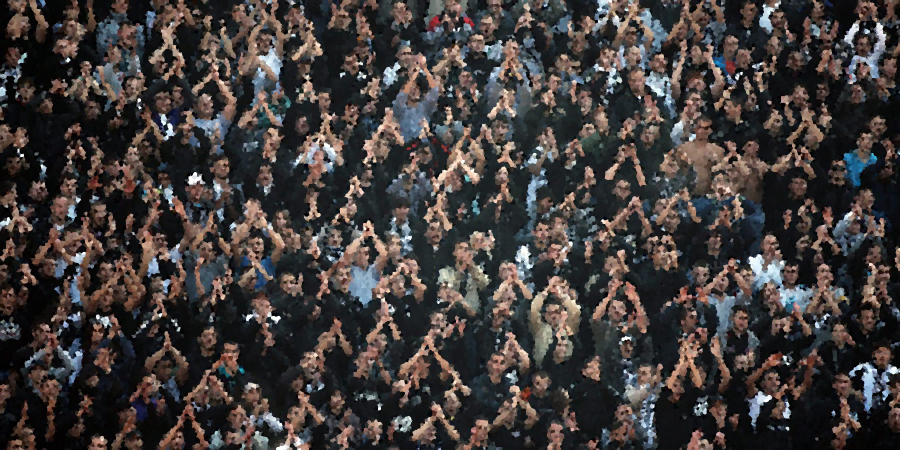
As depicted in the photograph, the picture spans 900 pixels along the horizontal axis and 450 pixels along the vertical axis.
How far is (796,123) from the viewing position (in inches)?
64.8

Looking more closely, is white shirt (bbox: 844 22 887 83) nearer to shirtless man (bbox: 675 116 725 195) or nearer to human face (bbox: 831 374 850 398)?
shirtless man (bbox: 675 116 725 195)

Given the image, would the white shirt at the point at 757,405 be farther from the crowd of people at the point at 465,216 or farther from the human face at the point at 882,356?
the human face at the point at 882,356

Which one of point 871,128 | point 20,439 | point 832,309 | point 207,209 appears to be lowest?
point 20,439

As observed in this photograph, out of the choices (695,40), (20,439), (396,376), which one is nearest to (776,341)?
(695,40)

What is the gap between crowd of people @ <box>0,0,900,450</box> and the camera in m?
1.58

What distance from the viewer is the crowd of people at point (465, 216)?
158 centimetres

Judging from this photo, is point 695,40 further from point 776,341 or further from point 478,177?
point 776,341

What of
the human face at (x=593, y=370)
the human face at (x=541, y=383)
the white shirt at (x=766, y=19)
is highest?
the white shirt at (x=766, y=19)

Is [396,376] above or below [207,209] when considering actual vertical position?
below

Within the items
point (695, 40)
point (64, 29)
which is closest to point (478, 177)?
point (695, 40)

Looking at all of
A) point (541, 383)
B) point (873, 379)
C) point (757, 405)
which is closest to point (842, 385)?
point (873, 379)

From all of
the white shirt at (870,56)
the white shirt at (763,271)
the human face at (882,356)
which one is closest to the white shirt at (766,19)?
the white shirt at (870,56)

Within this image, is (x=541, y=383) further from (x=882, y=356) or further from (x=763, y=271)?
(x=882, y=356)

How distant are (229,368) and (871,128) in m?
1.62
